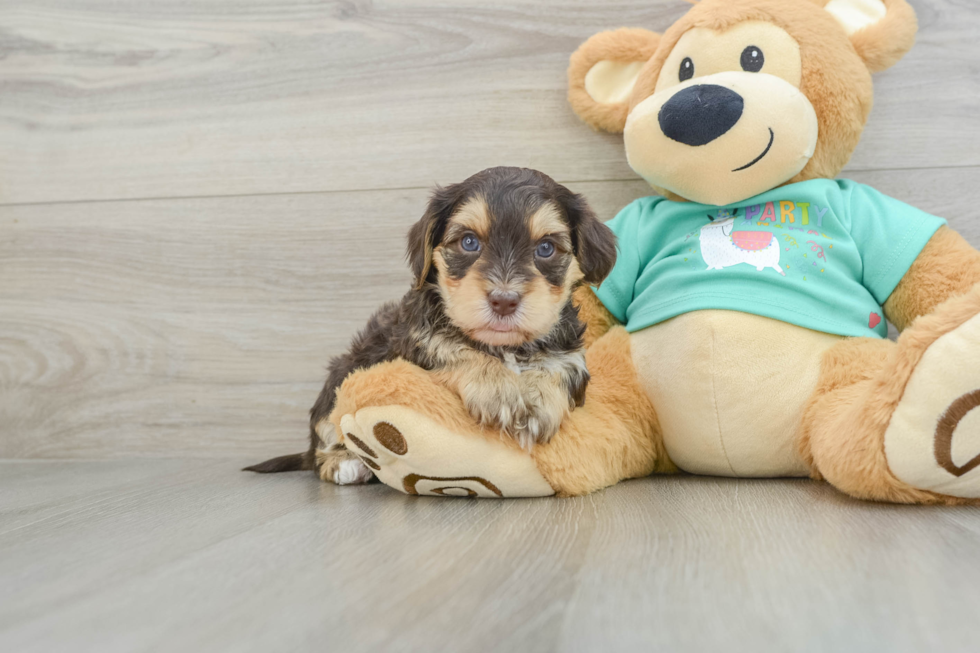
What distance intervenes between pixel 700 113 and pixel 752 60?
9.3 inches

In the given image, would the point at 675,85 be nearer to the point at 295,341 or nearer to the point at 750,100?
the point at 750,100

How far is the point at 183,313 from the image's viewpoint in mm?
2346

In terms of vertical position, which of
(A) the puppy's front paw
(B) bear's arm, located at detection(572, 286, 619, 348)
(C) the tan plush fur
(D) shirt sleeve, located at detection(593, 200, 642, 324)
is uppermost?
(D) shirt sleeve, located at detection(593, 200, 642, 324)

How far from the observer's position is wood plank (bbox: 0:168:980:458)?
228 centimetres

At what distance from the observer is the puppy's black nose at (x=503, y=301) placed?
129 centimetres

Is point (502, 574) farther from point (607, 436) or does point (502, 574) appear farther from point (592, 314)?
point (592, 314)

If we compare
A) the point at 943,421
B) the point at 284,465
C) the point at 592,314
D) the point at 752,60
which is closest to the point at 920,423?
A: the point at 943,421

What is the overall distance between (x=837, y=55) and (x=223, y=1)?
184 centimetres

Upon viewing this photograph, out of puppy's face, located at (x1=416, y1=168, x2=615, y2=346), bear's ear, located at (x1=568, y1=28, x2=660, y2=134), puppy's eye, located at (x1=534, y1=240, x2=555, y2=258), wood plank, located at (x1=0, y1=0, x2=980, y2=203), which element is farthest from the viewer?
wood plank, located at (x1=0, y1=0, x2=980, y2=203)

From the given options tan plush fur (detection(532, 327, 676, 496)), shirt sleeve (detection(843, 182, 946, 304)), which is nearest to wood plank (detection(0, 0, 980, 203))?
shirt sleeve (detection(843, 182, 946, 304))

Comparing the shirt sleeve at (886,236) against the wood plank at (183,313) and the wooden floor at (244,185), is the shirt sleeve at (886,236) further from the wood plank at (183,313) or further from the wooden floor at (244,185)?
the wood plank at (183,313)

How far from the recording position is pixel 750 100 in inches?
62.6

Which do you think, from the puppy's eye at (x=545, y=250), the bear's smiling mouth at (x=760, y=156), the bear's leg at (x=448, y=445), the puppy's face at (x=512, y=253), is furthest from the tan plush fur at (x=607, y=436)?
the bear's smiling mouth at (x=760, y=156)

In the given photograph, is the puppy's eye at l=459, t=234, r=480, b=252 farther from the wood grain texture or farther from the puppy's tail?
the puppy's tail
